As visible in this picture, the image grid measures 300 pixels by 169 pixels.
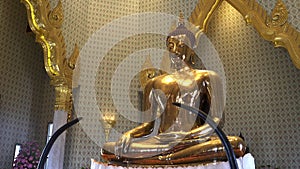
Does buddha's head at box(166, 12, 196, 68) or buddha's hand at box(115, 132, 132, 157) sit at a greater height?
buddha's head at box(166, 12, 196, 68)

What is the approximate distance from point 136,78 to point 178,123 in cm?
251

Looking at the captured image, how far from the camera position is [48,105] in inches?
269

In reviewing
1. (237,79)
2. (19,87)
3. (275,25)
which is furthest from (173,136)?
(19,87)

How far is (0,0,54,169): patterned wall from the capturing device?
6.26 m

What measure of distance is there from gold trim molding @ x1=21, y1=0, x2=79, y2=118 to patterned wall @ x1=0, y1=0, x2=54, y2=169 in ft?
3.93

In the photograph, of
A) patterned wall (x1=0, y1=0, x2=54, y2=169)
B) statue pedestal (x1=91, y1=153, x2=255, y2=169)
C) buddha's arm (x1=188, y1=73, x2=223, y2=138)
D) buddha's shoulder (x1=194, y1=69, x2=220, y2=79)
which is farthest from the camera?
patterned wall (x1=0, y1=0, x2=54, y2=169)

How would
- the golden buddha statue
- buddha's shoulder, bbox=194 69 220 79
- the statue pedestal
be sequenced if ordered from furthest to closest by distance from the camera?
buddha's shoulder, bbox=194 69 220 79, the golden buddha statue, the statue pedestal

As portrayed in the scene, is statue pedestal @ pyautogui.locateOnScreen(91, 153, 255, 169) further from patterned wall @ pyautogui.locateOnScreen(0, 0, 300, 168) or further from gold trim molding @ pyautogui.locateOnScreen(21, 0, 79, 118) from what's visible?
gold trim molding @ pyautogui.locateOnScreen(21, 0, 79, 118)

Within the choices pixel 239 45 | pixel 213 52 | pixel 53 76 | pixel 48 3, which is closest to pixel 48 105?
pixel 53 76

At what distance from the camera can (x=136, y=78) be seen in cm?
602

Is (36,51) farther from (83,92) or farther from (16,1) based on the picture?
(83,92)

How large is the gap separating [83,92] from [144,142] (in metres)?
2.76

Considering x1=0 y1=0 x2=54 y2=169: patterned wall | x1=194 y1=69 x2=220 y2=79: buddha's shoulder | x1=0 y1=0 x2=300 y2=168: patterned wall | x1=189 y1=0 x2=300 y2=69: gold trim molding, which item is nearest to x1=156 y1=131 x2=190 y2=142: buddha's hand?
x1=194 y1=69 x2=220 y2=79: buddha's shoulder

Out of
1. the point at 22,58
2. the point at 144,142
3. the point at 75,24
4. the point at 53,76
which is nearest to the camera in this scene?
the point at 144,142
